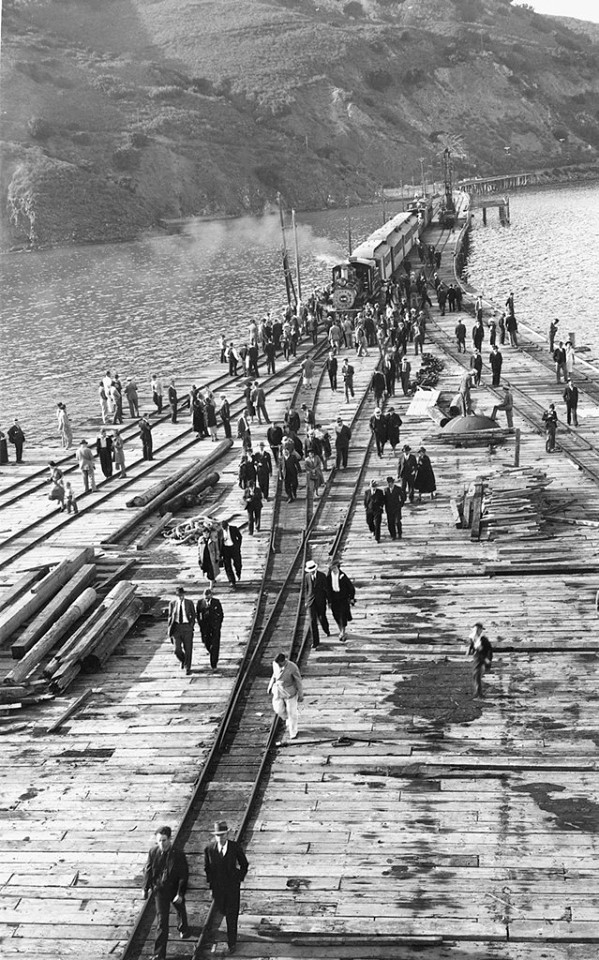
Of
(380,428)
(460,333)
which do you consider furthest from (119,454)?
(460,333)

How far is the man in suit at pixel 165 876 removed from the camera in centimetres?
1148

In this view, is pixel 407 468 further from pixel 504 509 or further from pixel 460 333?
pixel 460 333

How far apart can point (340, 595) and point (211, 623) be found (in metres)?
2.10

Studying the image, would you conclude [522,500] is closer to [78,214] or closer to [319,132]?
[78,214]

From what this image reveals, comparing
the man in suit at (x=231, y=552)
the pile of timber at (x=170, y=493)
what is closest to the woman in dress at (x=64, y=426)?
the pile of timber at (x=170, y=493)

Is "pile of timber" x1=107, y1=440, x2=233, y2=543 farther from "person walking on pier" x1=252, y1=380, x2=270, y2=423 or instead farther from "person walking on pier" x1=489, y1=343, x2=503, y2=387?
"person walking on pier" x1=489, y1=343, x2=503, y2=387

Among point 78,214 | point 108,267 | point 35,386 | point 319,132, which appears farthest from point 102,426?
point 319,132

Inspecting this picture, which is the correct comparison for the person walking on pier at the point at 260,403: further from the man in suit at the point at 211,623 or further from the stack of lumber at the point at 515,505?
the man in suit at the point at 211,623

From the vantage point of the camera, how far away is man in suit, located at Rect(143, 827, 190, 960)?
11484 mm

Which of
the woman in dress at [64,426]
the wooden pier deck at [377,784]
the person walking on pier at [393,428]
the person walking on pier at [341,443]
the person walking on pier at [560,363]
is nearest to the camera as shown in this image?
the wooden pier deck at [377,784]

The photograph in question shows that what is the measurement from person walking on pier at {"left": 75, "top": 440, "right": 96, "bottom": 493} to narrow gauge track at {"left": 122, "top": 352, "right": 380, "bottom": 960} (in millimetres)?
5556

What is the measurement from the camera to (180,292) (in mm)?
94875

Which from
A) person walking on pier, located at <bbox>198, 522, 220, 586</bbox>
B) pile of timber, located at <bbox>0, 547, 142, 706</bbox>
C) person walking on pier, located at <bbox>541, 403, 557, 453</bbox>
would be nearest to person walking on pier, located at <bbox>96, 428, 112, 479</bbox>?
pile of timber, located at <bbox>0, 547, 142, 706</bbox>

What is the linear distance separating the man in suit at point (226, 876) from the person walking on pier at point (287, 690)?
12.8 feet
